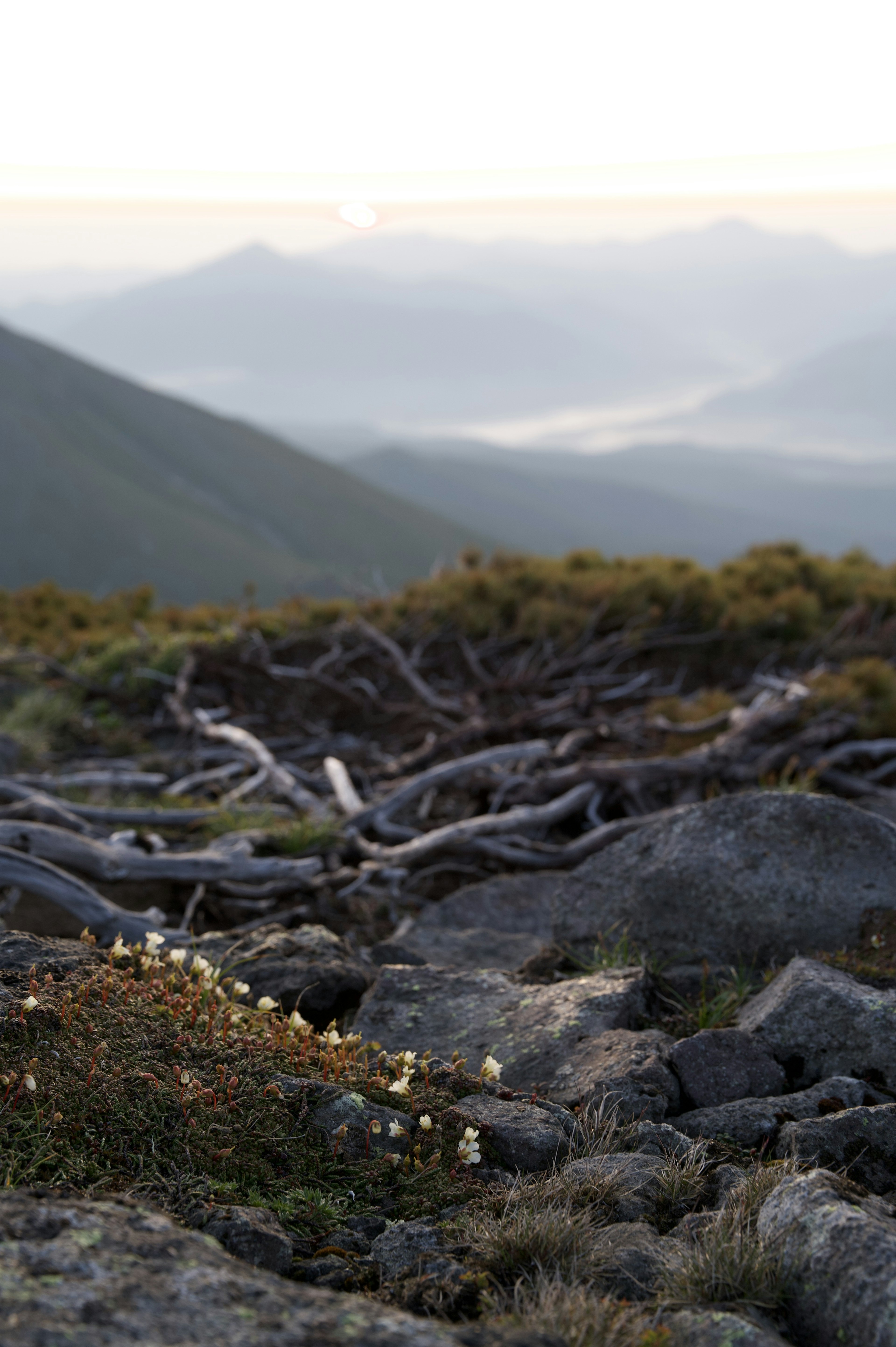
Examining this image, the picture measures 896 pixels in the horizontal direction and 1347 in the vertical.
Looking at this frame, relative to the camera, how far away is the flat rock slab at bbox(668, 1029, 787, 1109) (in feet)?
12.0

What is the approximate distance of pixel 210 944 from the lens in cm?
521

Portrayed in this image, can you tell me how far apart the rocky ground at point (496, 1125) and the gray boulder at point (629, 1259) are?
11mm

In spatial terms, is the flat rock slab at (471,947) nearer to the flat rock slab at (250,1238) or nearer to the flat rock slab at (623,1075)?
the flat rock slab at (623,1075)

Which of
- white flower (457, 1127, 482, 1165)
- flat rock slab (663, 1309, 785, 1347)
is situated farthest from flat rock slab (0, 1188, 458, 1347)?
white flower (457, 1127, 482, 1165)

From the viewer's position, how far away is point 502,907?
691 centimetres

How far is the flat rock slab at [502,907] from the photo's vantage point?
6730mm

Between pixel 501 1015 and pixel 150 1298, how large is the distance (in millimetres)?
2440

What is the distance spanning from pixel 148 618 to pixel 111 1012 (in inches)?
654

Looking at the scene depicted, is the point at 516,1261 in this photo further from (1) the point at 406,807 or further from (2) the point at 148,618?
(2) the point at 148,618

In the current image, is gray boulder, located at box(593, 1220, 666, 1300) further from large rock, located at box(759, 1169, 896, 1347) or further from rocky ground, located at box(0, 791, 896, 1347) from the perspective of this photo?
large rock, located at box(759, 1169, 896, 1347)

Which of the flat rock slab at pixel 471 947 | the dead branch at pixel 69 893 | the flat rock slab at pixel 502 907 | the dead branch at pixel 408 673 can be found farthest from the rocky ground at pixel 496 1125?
the dead branch at pixel 408 673

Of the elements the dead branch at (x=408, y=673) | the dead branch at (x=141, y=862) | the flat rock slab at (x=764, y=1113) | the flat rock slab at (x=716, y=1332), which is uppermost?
the dead branch at (x=408, y=673)

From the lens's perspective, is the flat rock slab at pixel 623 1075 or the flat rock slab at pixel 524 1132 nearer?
the flat rock slab at pixel 524 1132

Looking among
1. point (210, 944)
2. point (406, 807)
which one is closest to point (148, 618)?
point (406, 807)
